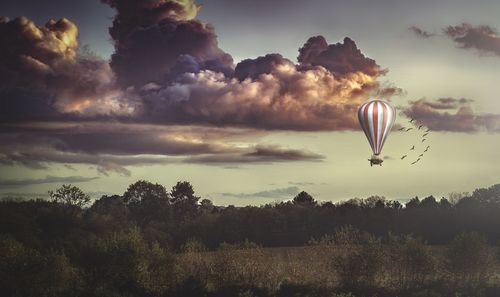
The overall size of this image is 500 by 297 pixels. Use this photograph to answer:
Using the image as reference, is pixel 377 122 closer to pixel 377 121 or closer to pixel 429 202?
pixel 377 121

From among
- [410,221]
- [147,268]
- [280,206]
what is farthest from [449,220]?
[147,268]

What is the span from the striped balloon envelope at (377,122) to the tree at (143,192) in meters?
68.3

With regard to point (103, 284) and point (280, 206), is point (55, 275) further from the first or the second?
point (280, 206)

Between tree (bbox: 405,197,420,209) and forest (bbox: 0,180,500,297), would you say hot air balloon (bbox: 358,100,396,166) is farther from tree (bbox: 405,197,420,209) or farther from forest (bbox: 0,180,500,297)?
tree (bbox: 405,197,420,209)

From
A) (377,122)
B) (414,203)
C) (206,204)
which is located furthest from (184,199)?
(377,122)

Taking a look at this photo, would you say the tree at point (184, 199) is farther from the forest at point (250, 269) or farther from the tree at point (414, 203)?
the forest at point (250, 269)

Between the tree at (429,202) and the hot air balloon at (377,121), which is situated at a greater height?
the hot air balloon at (377,121)

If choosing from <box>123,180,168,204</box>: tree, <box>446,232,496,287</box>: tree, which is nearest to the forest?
<box>446,232,496,287</box>: tree

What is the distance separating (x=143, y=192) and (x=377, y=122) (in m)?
71.0

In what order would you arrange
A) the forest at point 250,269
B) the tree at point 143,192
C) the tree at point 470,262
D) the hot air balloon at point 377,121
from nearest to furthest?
the forest at point 250,269, the tree at point 470,262, the hot air balloon at point 377,121, the tree at point 143,192

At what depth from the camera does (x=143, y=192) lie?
128750 millimetres

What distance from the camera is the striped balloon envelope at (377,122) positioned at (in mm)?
65250

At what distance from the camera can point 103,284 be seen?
5450 centimetres

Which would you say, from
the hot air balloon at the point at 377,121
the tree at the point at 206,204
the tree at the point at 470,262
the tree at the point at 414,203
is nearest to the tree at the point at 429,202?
the tree at the point at 414,203
